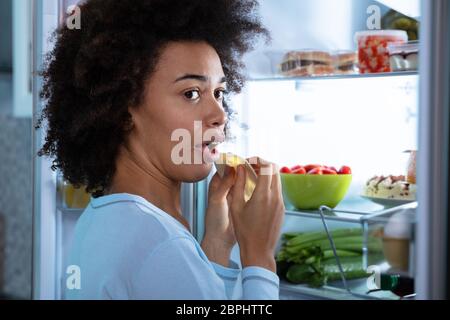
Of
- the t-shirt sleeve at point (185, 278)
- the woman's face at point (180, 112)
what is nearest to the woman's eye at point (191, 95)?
the woman's face at point (180, 112)

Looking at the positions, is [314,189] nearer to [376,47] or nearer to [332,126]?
[332,126]

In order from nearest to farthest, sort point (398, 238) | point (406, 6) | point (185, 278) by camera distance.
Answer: point (185, 278)
point (398, 238)
point (406, 6)

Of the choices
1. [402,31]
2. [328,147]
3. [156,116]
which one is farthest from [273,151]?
[156,116]

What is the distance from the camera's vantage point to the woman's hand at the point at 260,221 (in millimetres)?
1178

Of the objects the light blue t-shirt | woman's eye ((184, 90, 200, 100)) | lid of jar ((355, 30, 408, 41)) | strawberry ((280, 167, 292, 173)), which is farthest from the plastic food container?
the light blue t-shirt

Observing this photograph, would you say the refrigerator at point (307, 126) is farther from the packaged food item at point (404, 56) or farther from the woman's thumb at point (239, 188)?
the woman's thumb at point (239, 188)

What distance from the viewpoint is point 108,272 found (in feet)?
3.59

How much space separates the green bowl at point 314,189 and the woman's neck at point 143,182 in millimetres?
407

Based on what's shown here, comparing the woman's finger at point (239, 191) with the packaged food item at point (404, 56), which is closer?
the woman's finger at point (239, 191)

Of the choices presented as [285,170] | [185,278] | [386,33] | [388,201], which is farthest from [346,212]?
[185,278]

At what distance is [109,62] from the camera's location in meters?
1.20

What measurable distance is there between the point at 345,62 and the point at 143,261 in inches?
31.3

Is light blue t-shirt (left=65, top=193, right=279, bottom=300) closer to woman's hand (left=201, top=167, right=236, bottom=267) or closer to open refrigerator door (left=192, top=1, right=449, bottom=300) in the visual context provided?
woman's hand (left=201, top=167, right=236, bottom=267)
